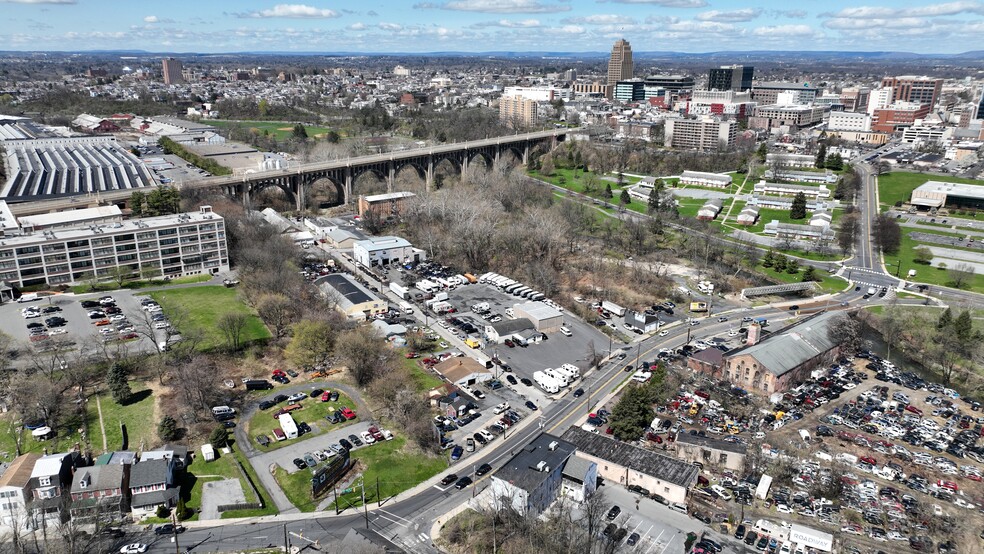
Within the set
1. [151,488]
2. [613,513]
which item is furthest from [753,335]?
[151,488]

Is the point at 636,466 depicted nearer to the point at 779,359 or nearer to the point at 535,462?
the point at 535,462

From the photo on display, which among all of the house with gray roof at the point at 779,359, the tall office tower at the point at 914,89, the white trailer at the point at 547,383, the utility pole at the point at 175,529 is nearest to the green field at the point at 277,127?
the white trailer at the point at 547,383

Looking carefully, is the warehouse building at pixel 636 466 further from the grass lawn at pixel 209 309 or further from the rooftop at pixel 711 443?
the grass lawn at pixel 209 309

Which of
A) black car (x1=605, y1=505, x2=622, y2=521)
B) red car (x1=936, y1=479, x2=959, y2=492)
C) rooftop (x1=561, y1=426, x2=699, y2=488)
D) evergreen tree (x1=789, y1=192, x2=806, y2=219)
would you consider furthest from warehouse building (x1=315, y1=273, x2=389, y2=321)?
evergreen tree (x1=789, y1=192, x2=806, y2=219)

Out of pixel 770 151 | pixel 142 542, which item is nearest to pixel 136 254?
pixel 142 542

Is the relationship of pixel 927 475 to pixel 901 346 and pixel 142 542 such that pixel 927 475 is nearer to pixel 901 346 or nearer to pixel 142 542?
pixel 901 346
